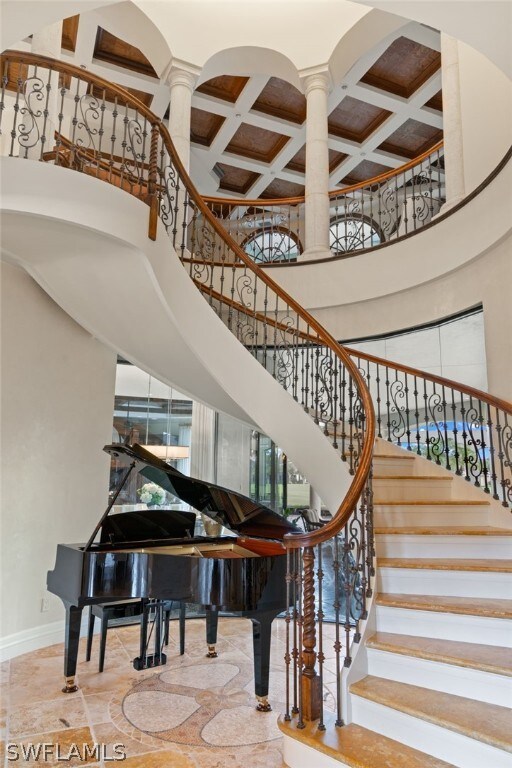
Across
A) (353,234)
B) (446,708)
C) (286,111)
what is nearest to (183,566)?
(446,708)

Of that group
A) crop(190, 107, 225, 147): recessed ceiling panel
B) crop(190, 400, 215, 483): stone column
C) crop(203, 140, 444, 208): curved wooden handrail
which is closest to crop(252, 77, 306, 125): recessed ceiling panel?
crop(190, 107, 225, 147): recessed ceiling panel

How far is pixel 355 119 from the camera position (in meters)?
9.53

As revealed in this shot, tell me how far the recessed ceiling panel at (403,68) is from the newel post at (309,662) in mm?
8199

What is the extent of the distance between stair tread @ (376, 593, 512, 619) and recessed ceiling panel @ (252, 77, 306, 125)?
8.40 metres

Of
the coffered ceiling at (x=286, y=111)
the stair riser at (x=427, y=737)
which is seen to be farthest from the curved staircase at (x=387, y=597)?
the coffered ceiling at (x=286, y=111)

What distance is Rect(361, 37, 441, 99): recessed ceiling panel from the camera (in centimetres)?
795

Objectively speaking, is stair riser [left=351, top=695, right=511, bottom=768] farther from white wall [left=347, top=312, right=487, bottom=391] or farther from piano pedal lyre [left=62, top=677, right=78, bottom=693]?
white wall [left=347, top=312, right=487, bottom=391]

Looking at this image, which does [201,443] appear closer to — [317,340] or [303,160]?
[317,340]

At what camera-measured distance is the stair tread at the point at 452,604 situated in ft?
9.07

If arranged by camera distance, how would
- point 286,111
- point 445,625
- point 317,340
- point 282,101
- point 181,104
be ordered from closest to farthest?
point 445,625, point 317,340, point 181,104, point 282,101, point 286,111

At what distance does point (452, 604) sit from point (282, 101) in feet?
29.0

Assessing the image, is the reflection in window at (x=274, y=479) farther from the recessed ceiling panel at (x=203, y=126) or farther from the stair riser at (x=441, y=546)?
the recessed ceiling panel at (x=203, y=126)

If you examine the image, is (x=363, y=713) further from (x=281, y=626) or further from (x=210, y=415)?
(x=210, y=415)

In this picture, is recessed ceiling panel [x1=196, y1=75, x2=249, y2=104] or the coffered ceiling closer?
the coffered ceiling
